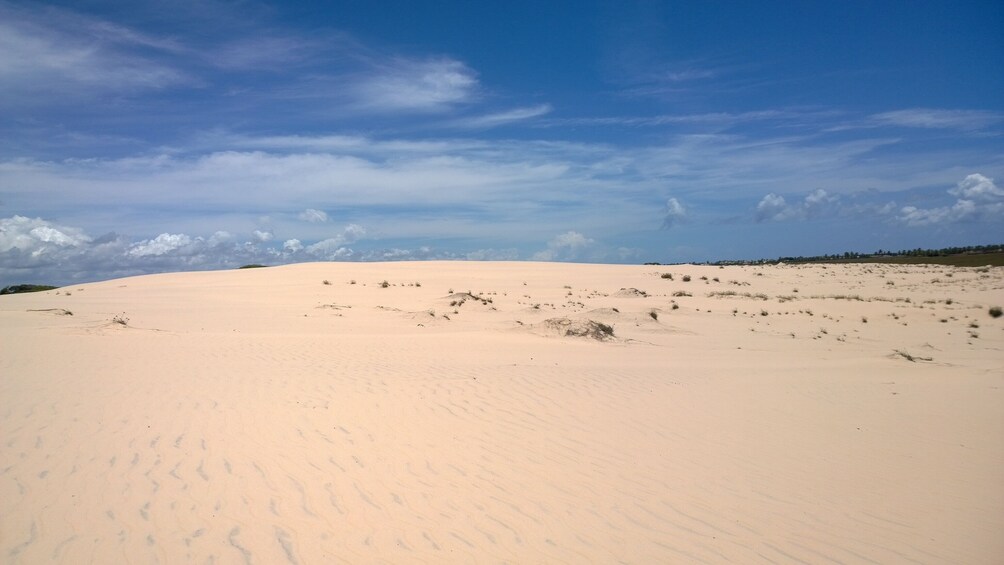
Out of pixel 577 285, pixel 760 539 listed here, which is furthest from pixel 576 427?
pixel 577 285

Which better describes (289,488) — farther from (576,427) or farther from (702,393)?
(702,393)

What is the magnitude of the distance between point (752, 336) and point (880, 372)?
6.04 m

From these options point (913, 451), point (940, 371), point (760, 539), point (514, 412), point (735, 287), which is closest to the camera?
point (760, 539)

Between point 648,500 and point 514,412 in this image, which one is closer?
point 648,500

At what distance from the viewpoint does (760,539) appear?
4773 millimetres

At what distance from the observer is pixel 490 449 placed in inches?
268

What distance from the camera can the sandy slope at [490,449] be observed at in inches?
182

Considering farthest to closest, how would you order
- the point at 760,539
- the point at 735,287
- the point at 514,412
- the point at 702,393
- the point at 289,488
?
the point at 735,287 < the point at 702,393 < the point at 514,412 < the point at 289,488 < the point at 760,539

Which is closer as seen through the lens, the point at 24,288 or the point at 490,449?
the point at 490,449

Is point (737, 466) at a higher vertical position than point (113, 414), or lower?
lower

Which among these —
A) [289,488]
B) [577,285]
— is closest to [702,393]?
[289,488]

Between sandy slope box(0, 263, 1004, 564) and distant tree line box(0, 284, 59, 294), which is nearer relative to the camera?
sandy slope box(0, 263, 1004, 564)

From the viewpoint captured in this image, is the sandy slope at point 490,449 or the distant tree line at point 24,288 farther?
the distant tree line at point 24,288

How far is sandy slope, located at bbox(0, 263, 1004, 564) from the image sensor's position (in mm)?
4621
